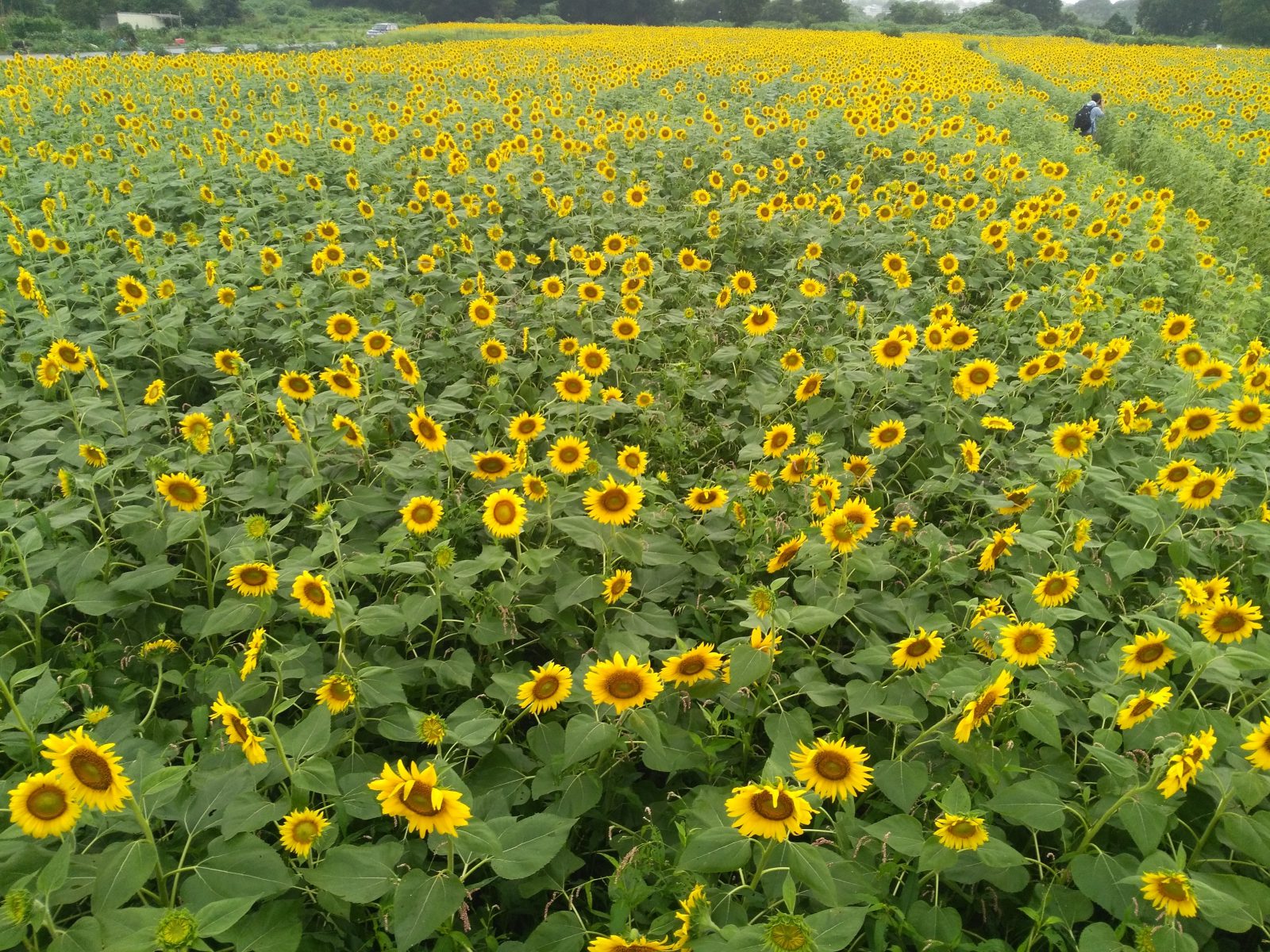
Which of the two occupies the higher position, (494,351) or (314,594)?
(494,351)

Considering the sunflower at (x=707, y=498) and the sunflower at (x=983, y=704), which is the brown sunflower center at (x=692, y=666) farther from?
the sunflower at (x=707, y=498)

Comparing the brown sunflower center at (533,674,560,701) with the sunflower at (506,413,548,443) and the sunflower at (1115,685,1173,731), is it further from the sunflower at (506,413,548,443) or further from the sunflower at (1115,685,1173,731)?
the sunflower at (1115,685,1173,731)

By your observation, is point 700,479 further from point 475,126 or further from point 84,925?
point 475,126

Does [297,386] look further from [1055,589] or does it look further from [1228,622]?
[1228,622]

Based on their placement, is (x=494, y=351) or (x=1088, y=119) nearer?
(x=494, y=351)

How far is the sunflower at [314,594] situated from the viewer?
205 cm

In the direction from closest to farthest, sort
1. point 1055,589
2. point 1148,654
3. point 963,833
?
1. point 963,833
2. point 1148,654
3. point 1055,589

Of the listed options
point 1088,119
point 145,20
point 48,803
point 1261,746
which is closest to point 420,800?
point 48,803

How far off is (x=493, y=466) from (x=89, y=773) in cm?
164

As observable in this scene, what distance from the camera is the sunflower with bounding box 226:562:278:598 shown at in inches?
88.4

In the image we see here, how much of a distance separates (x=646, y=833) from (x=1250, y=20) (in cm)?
6610

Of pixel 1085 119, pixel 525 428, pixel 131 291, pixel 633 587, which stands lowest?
pixel 633 587

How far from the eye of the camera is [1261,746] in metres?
1.69

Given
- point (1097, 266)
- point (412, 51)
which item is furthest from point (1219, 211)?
point (412, 51)
